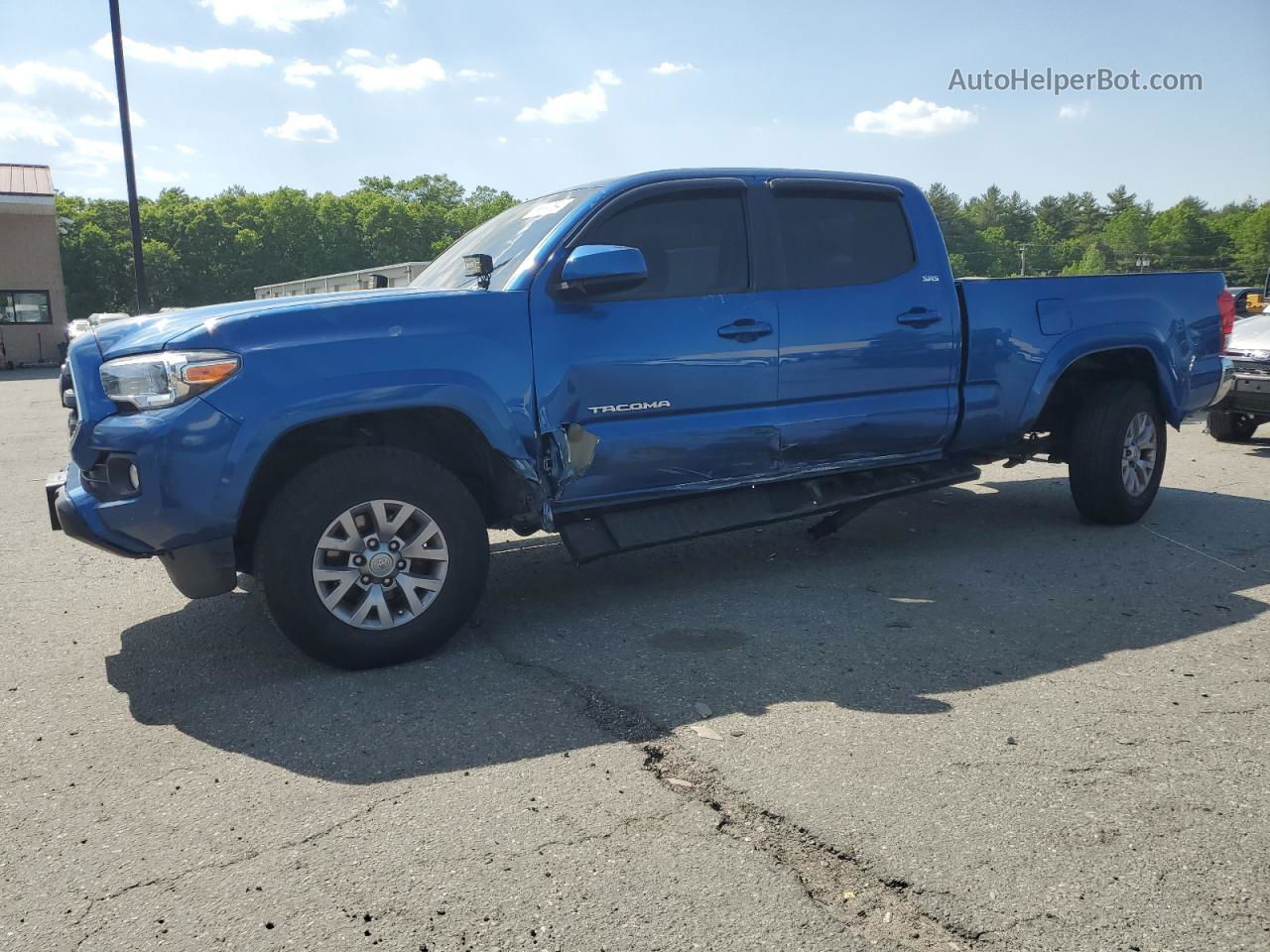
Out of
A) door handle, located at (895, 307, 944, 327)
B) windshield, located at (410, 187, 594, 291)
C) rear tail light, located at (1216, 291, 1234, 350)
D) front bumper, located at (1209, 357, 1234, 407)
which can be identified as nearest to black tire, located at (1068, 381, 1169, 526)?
front bumper, located at (1209, 357, 1234, 407)

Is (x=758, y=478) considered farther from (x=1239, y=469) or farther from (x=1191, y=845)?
(x=1239, y=469)

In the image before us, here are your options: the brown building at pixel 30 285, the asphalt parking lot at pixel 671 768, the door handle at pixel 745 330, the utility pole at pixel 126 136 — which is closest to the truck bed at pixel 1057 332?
the asphalt parking lot at pixel 671 768

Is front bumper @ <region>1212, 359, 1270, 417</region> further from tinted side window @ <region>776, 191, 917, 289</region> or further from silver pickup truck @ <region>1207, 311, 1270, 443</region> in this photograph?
tinted side window @ <region>776, 191, 917, 289</region>

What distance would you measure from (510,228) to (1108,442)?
149 inches

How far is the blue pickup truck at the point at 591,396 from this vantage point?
396 centimetres

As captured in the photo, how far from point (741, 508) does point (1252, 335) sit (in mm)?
7616

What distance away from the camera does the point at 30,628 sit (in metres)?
4.89

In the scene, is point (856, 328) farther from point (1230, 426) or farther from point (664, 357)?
point (1230, 426)

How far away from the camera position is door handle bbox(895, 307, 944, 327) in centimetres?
552

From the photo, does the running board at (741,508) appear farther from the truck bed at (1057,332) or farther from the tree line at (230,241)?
the tree line at (230,241)

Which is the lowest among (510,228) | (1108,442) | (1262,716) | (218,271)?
(1262,716)

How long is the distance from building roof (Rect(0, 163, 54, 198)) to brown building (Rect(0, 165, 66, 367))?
0.11ft

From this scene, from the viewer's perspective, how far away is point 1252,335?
10195mm

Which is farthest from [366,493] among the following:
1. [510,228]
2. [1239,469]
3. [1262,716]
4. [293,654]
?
[1239,469]
